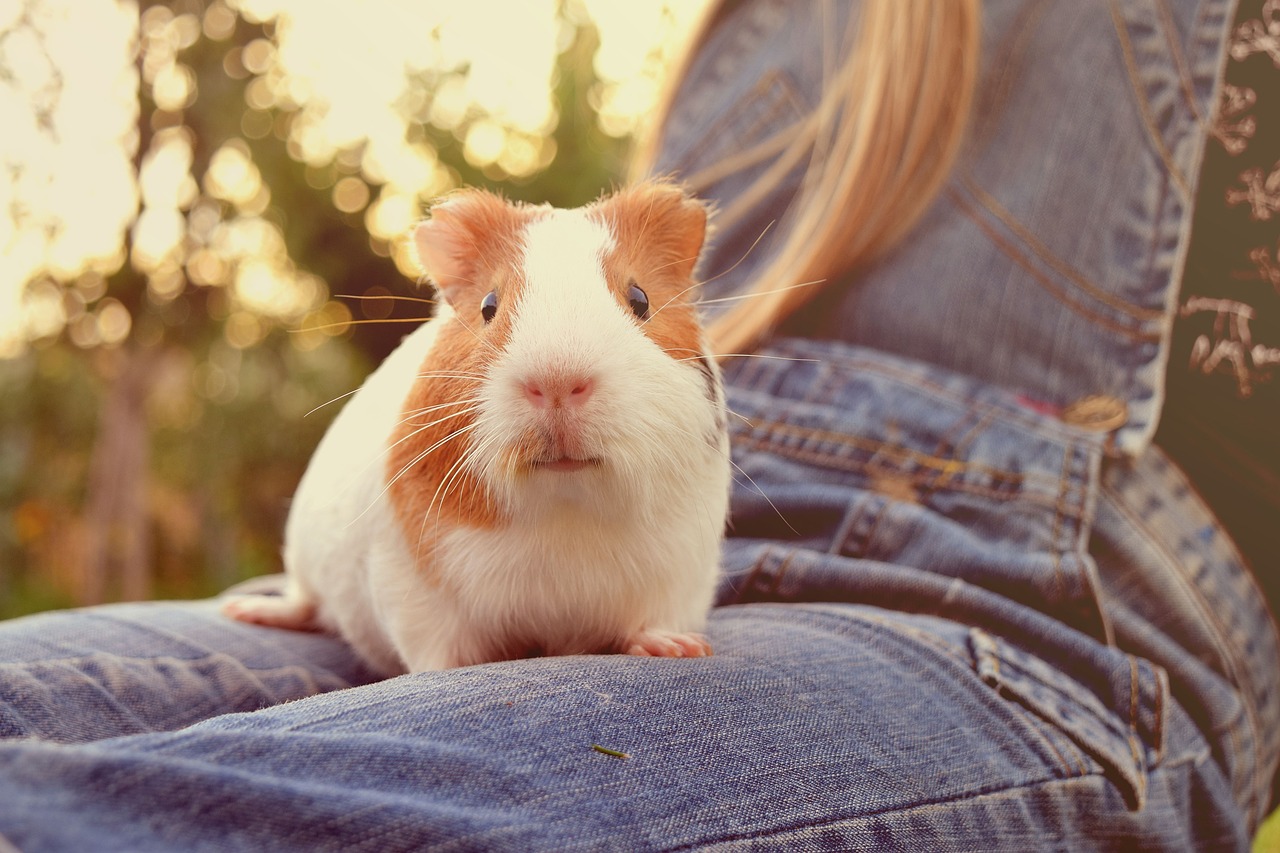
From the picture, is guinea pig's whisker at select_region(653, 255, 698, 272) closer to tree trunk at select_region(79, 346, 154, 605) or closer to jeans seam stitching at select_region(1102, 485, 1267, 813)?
jeans seam stitching at select_region(1102, 485, 1267, 813)

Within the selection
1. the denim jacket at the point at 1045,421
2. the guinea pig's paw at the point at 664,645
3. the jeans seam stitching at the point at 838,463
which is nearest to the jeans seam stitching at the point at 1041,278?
the denim jacket at the point at 1045,421

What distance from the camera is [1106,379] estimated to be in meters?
1.98

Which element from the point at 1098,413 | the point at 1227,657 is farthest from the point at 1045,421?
the point at 1227,657

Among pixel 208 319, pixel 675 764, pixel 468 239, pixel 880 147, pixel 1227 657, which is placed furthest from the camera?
pixel 208 319

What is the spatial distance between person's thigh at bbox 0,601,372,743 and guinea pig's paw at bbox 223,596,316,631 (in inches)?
1.5

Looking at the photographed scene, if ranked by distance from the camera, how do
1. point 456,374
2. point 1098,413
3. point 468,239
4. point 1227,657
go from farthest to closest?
point 1098,413
point 1227,657
point 468,239
point 456,374

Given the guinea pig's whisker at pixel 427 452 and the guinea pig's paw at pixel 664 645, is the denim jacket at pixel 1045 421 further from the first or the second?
the guinea pig's whisker at pixel 427 452

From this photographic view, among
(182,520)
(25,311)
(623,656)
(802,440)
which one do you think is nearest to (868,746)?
(623,656)

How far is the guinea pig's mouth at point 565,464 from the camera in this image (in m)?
1.13

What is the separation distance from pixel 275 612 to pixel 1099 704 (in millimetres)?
1526

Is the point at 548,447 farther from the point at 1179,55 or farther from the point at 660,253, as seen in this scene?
the point at 1179,55

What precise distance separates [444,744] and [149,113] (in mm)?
5069

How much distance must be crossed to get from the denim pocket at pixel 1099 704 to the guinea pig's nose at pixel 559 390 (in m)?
0.84

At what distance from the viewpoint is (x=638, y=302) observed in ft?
4.14
